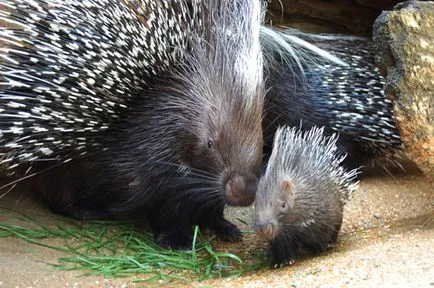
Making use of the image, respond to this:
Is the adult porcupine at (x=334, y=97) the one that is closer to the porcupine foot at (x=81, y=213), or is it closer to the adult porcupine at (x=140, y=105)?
the adult porcupine at (x=140, y=105)

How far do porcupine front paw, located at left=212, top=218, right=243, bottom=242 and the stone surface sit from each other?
1.06 meters

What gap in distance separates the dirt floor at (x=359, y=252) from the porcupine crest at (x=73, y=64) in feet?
1.62

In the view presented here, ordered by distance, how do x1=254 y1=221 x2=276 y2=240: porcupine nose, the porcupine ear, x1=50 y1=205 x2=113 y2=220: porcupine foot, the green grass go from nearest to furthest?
x1=254 y1=221 x2=276 y2=240: porcupine nose < the porcupine ear < the green grass < x1=50 y1=205 x2=113 y2=220: porcupine foot

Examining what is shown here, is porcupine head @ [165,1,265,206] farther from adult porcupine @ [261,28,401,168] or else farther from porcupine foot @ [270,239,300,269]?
adult porcupine @ [261,28,401,168]

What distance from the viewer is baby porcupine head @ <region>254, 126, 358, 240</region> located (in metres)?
2.94

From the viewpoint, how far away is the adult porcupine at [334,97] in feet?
13.1

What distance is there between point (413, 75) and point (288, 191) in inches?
29.3

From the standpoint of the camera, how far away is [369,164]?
4312 millimetres

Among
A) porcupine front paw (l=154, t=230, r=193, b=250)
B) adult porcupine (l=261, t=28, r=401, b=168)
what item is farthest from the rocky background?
porcupine front paw (l=154, t=230, r=193, b=250)

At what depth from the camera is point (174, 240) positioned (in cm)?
349

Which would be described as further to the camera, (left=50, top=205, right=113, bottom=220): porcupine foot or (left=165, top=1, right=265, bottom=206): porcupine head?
(left=50, top=205, right=113, bottom=220): porcupine foot

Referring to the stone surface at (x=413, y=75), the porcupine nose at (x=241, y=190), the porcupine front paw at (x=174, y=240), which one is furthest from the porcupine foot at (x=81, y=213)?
the stone surface at (x=413, y=75)

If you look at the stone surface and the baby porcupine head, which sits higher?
the stone surface

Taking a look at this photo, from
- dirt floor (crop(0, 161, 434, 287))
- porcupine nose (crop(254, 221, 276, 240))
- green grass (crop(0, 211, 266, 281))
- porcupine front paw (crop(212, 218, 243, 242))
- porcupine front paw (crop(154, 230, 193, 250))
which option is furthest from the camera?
porcupine front paw (crop(212, 218, 243, 242))
